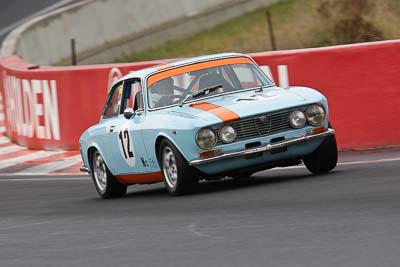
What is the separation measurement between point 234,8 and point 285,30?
97.7 inches

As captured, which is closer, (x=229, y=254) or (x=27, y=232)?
(x=229, y=254)

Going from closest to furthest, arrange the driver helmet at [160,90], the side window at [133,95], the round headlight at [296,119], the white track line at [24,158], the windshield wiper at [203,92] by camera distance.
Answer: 1. the round headlight at [296,119]
2. the windshield wiper at [203,92]
3. the driver helmet at [160,90]
4. the side window at [133,95]
5. the white track line at [24,158]

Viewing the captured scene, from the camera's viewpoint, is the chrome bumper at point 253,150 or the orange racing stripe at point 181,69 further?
the orange racing stripe at point 181,69

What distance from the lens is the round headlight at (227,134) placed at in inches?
451

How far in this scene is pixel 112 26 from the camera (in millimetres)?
28516

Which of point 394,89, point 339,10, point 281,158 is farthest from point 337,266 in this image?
point 339,10

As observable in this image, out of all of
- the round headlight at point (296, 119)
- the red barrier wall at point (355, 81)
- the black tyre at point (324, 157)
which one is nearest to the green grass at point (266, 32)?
the red barrier wall at point (355, 81)

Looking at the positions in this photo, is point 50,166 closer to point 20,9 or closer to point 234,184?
point 234,184

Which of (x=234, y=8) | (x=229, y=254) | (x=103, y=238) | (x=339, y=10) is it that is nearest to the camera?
(x=229, y=254)

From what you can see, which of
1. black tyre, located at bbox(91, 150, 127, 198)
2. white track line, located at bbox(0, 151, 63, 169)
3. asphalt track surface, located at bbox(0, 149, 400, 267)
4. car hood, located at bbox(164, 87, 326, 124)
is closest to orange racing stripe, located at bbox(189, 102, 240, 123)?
car hood, located at bbox(164, 87, 326, 124)

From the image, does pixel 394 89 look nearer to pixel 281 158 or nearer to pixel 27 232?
pixel 281 158

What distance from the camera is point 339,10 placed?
2611cm

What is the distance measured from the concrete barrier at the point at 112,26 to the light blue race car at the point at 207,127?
12.7m

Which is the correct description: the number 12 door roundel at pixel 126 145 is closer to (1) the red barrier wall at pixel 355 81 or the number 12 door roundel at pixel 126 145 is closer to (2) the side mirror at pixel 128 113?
(2) the side mirror at pixel 128 113
